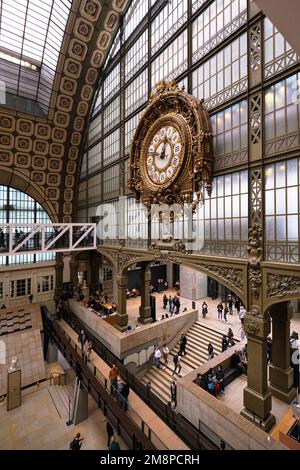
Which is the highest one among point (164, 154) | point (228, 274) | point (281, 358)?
point (164, 154)

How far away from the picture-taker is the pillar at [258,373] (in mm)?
8172

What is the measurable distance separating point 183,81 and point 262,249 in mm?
9227

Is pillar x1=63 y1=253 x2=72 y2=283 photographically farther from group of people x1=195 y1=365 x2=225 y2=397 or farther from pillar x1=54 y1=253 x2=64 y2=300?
group of people x1=195 y1=365 x2=225 y2=397

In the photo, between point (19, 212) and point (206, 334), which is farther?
point (19, 212)

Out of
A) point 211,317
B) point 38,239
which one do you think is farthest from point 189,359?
point 38,239

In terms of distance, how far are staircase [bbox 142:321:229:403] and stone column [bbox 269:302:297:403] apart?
4120 millimetres

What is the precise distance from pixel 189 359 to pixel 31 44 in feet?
86.1

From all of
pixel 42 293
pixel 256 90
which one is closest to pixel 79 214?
pixel 42 293

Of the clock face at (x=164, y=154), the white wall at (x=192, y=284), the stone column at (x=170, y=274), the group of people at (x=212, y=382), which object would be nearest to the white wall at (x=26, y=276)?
the stone column at (x=170, y=274)

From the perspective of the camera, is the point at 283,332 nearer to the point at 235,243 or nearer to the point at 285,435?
the point at 285,435

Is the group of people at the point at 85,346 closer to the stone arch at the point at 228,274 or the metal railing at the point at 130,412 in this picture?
the metal railing at the point at 130,412

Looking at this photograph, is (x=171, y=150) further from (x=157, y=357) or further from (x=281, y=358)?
(x=157, y=357)

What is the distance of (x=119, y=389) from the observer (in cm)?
1020

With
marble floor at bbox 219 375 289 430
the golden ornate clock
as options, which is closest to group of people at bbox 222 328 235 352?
marble floor at bbox 219 375 289 430
